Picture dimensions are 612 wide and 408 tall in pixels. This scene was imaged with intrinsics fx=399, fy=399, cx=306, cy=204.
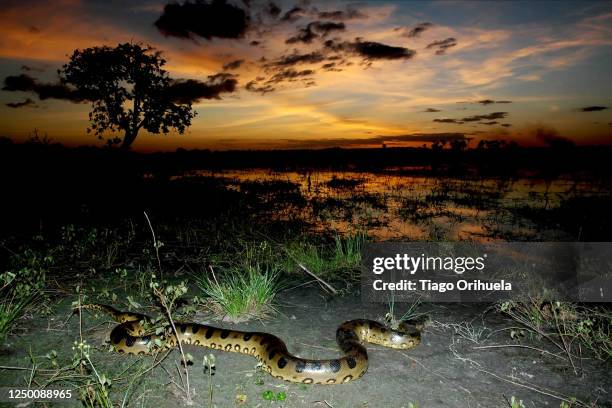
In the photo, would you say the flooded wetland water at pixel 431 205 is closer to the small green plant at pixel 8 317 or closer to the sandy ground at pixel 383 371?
the sandy ground at pixel 383 371

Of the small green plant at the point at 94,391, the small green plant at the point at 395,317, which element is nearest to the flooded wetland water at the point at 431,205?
the small green plant at the point at 395,317

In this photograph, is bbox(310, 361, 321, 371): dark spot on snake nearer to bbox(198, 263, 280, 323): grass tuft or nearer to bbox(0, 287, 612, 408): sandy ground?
bbox(0, 287, 612, 408): sandy ground

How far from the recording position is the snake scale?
432 cm

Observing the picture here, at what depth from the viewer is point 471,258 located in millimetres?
8219

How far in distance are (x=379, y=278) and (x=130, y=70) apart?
15.3 m

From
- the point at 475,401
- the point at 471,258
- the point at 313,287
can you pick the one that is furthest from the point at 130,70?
the point at 475,401

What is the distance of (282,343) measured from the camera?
4820 millimetres

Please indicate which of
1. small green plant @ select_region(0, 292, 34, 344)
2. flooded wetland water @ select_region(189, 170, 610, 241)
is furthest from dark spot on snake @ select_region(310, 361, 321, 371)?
flooded wetland water @ select_region(189, 170, 610, 241)

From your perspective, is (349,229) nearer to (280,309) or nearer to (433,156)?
(280,309)

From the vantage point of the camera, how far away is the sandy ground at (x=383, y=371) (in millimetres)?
4043

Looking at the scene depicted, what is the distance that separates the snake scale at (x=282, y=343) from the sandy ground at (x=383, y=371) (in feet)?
0.32

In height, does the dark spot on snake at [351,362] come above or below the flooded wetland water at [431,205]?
below

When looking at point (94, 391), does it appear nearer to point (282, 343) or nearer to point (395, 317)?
point (282, 343)

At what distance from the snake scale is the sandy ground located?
10 cm
